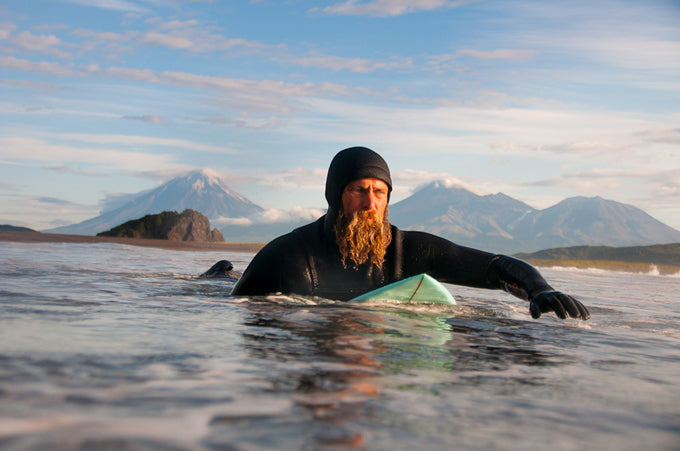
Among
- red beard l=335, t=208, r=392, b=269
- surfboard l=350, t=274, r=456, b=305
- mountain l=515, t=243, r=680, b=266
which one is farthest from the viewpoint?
mountain l=515, t=243, r=680, b=266

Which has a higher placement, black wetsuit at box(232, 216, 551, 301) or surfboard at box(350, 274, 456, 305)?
black wetsuit at box(232, 216, 551, 301)

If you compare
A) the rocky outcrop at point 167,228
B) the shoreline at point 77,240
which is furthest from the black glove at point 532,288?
the rocky outcrop at point 167,228

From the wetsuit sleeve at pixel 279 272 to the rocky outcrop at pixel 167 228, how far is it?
49.3 metres

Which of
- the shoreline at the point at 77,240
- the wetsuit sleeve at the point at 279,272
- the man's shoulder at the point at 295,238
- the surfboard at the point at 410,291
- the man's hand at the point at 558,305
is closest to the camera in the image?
the man's hand at the point at 558,305

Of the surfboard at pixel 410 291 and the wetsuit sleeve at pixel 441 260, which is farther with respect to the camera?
the wetsuit sleeve at pixel 441 260

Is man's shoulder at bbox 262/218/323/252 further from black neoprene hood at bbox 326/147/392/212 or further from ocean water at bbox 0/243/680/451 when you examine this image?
ocean water at bbox 0/243/680/451

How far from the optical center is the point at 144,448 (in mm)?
1704

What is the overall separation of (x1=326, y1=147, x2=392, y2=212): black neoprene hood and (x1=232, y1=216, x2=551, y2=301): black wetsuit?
0.46 m

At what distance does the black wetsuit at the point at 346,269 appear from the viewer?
634 cm

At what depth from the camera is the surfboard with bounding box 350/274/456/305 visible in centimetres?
610

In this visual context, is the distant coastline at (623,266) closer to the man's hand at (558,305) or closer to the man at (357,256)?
the man at (357,256)

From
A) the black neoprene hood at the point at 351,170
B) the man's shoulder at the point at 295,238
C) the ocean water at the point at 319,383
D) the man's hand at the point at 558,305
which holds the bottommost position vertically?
the ocean water at the point at 319,383

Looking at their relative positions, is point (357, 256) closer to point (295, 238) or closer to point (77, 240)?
point (295, 238)

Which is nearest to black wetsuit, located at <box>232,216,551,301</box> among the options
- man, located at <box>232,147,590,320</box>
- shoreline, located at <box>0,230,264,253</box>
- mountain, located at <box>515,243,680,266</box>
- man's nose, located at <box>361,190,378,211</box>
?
man, located at <box>232,147,590,320</box>
